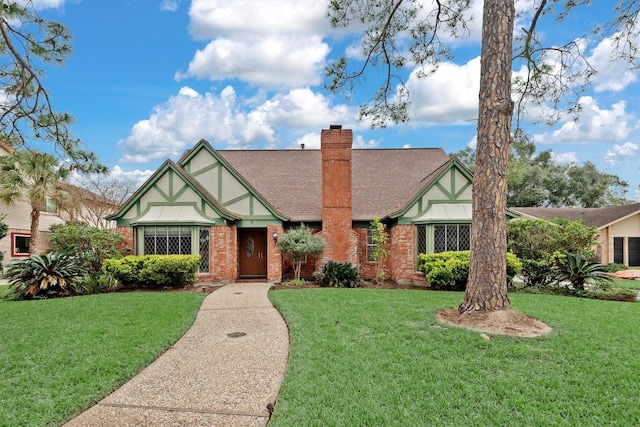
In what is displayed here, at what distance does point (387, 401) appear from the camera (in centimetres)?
402

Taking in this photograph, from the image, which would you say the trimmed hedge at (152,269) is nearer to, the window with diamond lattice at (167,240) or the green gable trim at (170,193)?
the window with diamond lattice at (167,240)

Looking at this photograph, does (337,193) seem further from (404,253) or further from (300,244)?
(404,253)

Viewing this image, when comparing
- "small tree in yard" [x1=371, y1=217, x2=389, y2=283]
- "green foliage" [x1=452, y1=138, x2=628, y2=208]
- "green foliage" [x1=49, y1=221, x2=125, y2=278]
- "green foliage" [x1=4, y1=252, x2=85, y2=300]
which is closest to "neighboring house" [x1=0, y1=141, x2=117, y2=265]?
"green foliage" [x1=49, y1=221, x2=125, y2=278]

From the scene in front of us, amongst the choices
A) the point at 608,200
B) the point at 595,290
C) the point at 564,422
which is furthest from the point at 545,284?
the point at 608,200

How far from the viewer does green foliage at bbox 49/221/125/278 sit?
12.8 metres

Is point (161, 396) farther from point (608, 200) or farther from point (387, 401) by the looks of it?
point (608, 200)

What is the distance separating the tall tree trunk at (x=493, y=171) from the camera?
7.11 metres

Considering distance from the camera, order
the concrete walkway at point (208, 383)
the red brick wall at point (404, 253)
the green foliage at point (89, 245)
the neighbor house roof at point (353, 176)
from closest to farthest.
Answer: the concrete walkway at point (208, 383), the green foliage at point (89, 245), the red brick wall at point (404, 253), the neighbor house roof at point (353, 176)

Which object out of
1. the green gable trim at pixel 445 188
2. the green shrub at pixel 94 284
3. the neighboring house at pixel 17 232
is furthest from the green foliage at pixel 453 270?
the neighboring house at pixel 17 232

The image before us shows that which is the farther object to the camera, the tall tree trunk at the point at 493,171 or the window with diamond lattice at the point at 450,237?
the window with diamond lattice at the point at 450,237

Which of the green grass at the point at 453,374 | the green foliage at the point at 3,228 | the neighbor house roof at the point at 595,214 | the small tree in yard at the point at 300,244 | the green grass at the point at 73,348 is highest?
the neighbor house roof at the point at 595,214

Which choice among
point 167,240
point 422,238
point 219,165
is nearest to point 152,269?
point 167,240

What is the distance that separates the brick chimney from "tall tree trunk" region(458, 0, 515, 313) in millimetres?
7665

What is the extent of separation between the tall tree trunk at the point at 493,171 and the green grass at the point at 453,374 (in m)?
1.12
